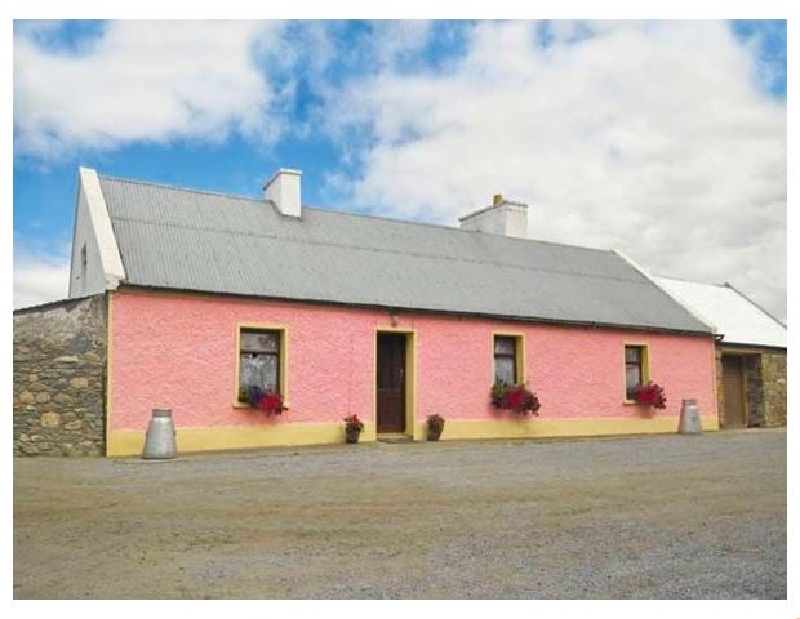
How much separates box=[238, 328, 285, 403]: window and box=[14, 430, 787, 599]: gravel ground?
8.63 ft

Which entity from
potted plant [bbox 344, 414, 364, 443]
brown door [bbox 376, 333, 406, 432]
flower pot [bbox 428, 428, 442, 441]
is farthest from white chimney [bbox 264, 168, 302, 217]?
flower pot [bbox 428, 428, 442, 441]

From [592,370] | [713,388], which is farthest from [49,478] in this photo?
[713,388]

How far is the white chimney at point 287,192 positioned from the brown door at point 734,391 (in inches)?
494

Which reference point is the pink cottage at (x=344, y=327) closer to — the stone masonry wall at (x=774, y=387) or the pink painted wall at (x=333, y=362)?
the pink painted wall at (x=333, y=362)

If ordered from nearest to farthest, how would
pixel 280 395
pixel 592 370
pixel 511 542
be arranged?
1. pixel 511 542
2. pixel 280 395
3. pixel 592 370

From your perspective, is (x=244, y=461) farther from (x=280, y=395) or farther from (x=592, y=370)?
(x=592, y=370)

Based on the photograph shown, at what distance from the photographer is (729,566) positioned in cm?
565

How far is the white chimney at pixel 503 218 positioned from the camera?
819 inches

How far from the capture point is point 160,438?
11812 millimetres

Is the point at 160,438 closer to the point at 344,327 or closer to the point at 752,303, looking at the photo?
the point at 344,327

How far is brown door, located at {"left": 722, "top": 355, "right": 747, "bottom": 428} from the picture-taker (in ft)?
71.3

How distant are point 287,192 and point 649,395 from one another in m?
9.57

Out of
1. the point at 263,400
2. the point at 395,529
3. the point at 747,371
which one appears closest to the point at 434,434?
the point at 263,400

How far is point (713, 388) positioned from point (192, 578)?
17604 millimetres
